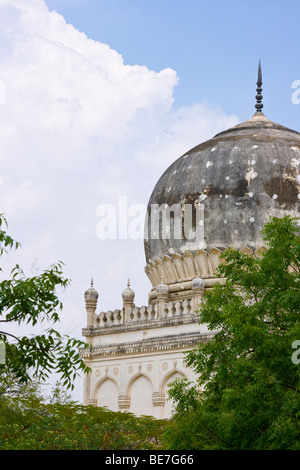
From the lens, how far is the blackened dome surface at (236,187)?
24.2 meters

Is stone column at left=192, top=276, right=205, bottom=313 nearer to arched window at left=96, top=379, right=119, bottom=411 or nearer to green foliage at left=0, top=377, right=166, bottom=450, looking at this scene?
arched window at left=96, top=379, right=119, bottom=411

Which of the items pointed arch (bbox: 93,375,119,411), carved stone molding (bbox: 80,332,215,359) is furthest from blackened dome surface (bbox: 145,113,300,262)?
pointed arch (bbox: 93,375,119,411)

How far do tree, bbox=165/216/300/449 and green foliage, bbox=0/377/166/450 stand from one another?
1477 mm

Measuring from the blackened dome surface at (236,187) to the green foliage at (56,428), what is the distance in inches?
272

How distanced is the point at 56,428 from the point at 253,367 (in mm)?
3850

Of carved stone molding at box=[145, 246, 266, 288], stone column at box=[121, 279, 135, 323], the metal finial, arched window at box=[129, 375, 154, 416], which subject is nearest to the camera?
arched window at box=[129, 375, 154, 416]

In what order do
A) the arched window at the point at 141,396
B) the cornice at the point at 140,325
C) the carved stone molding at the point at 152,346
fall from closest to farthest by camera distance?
the carved stone molding at the point at 152,346 → the cornice at the point at 140,325 → the arched window at the point at 141,396

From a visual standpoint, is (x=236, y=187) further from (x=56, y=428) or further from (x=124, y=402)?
(x=56, y=428)

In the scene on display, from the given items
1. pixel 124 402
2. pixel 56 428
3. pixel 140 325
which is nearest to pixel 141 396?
pixel 124 402

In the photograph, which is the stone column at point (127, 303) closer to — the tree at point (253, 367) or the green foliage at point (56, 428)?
the green foliage at point (56, 428)

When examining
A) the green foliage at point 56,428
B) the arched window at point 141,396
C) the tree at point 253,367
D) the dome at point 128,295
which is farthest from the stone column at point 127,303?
the tree at point 253,367

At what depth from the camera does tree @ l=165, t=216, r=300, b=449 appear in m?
13.3
